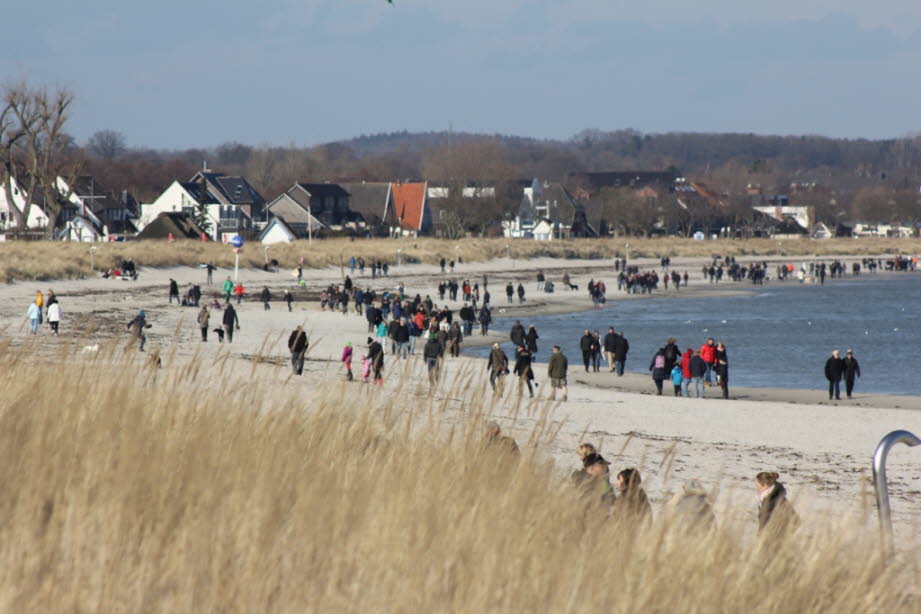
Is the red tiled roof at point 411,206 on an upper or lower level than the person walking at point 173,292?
upper

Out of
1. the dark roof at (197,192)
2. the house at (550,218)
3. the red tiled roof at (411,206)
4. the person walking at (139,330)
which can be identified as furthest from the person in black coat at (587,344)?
the house at (550,218)

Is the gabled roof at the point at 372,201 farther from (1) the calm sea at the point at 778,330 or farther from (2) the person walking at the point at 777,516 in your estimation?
(2) the person walking at the point at 777,516

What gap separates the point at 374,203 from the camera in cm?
11788

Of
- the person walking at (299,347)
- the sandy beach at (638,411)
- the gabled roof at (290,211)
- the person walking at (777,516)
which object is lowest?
the sandy beach at (638,411)

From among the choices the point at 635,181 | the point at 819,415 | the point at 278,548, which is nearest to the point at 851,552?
the point at 278,548

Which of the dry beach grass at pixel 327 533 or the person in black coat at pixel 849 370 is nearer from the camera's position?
the dry beach grass at pixel 327 533

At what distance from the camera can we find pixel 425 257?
8531cm

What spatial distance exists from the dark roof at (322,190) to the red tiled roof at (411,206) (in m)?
6.34

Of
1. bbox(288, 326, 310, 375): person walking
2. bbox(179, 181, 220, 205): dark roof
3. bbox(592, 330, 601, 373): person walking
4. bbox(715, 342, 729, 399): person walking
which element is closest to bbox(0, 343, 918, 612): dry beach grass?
bbox(288, 326, 310, 375): person walking

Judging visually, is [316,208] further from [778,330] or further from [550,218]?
[778,330]

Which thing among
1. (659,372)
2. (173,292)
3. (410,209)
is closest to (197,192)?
(410,209)

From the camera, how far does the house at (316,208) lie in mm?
108375

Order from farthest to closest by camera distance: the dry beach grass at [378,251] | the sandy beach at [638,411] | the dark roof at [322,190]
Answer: the dark roof at [322,190]
the dry beach grass at [378,251]
the sandy beach at [638,411]

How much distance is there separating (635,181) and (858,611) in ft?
603
